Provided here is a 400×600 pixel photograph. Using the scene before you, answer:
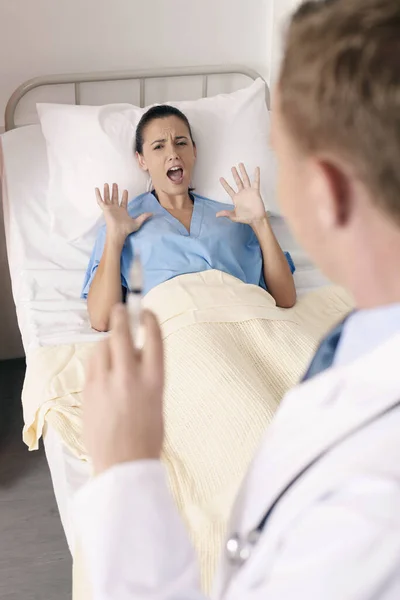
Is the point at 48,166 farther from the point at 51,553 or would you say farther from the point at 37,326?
the point at 51,553

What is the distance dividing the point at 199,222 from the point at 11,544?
3.66 feet

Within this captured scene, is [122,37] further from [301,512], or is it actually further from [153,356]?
[301,512]

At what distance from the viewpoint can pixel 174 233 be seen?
205 cm

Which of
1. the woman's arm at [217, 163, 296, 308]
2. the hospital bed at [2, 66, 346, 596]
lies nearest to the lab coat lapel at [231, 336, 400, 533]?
the hospital bed at [2, 66, 346, 596]

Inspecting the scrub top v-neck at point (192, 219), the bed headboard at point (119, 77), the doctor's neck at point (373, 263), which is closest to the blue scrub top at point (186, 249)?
the scrub top v-neck at point (192, 219)

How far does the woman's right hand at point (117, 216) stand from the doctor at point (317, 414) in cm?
128

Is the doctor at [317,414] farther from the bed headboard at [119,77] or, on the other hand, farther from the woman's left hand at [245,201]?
the bed headboard at [119,77]

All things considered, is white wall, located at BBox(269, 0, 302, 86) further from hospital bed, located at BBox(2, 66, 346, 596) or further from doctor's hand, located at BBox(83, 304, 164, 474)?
doctor's hand, located at BBox(83, 304, 164, 474)

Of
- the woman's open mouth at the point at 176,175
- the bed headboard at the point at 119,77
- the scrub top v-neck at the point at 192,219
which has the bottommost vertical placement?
the scrub top v-neck at the point at 192,219

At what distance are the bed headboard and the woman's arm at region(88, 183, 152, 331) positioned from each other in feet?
2.09

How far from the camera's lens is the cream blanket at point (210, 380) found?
126 cm

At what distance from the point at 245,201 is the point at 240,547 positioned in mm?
1523

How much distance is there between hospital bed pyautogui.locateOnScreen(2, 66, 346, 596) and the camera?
1.91 m

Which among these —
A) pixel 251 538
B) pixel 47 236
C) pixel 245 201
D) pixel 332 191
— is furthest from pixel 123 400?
pixel 47 236
